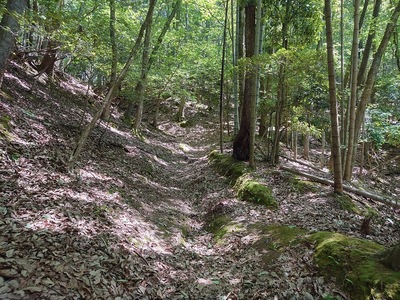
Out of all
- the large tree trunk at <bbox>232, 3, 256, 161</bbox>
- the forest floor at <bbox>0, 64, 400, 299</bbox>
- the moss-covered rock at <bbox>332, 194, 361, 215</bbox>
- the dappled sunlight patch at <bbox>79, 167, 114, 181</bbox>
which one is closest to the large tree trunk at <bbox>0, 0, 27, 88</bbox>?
the forest floor at <bbox>0, 64, 400, 299</bbox>

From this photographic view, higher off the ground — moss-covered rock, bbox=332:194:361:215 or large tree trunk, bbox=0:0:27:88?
large tree trunk, bbox=0:0:27:88

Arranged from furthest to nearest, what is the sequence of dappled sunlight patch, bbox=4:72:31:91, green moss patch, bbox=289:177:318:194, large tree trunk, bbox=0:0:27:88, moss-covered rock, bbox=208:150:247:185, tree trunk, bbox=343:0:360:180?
dappled sunlight patch, bbox=4:72:31:91 < moss-covered rock, bbox=208:150:247:185 < green moss patch, bbox=289:177:318:194 < tree trunk, bbox=343:0:360:180 < large tree trunk, bbox=0:0:27:88

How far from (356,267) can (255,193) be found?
337cm

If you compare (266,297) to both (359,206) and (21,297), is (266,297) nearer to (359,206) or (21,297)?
(21,297)

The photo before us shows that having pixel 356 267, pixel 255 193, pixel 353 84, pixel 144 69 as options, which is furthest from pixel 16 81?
pixel 356 267

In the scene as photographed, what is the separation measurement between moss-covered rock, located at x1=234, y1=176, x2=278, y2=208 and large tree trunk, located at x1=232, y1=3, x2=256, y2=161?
1.96 m

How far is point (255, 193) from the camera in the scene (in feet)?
20.6

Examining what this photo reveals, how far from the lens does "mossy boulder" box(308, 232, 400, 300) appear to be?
2.59m

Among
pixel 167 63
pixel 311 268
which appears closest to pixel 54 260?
pixel 311 268

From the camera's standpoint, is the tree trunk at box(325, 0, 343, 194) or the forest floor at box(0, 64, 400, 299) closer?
the forest floor at box(0, 64, 400, 299)

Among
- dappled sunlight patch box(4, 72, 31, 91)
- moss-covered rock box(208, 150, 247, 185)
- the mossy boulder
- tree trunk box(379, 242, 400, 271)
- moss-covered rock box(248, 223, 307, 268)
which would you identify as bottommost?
moss-covered rock box(208, 150, 247, 185)

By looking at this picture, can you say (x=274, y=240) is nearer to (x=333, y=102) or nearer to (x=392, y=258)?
(x=392, y=258)

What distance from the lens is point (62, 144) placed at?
6.17 m

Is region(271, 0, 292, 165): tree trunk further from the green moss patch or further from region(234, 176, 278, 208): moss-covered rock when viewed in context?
region(234, 176, 278, 208): moss-covered rock
